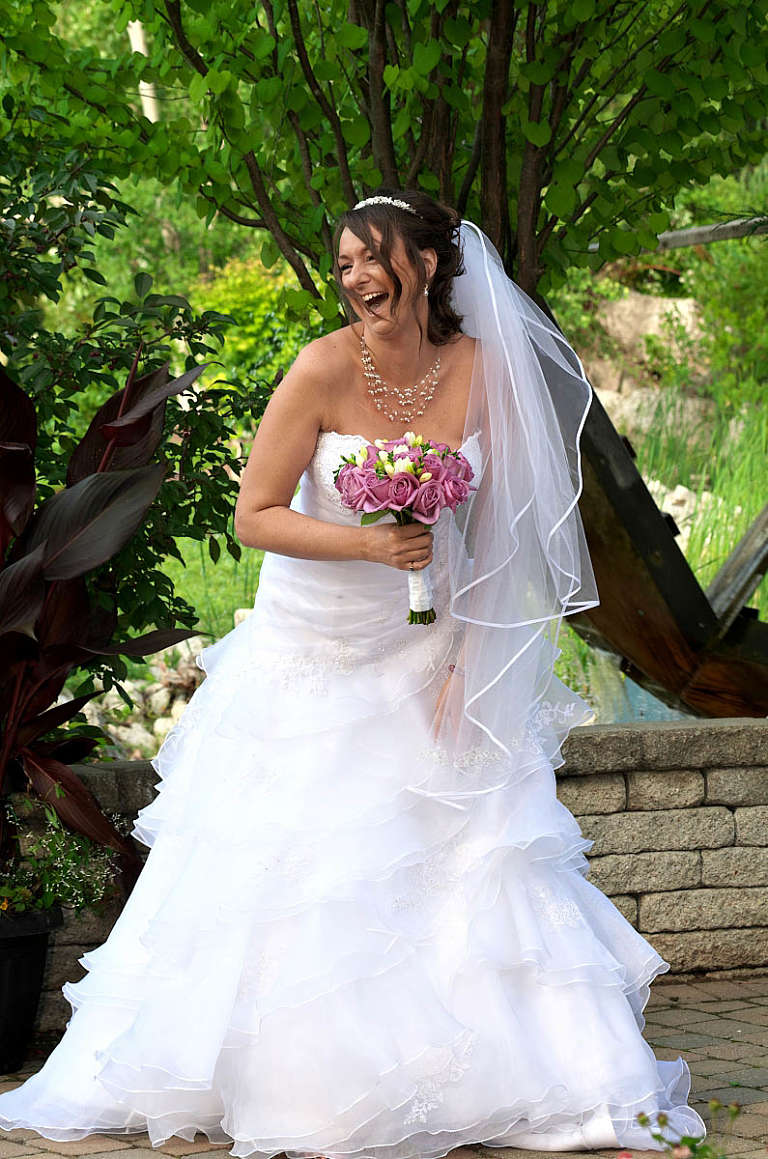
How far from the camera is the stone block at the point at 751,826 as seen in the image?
15.0 feet

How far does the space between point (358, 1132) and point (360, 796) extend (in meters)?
0.71

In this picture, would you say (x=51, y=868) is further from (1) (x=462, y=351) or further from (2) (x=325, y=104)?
(2) (x=325, y=104)

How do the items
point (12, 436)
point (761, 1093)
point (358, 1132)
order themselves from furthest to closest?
point (12, 436)
point (761, 1093)
point (358, 1132)

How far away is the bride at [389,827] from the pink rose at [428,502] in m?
0.06

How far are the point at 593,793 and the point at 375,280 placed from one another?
2.05 metres

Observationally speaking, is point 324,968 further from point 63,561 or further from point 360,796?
point 63,561

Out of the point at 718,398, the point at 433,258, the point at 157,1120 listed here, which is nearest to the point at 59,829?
the point at 157,1120

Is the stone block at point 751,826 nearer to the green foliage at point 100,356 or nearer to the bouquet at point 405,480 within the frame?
the green foliage at point 100,356

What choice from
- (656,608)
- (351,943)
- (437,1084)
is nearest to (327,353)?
(351,943)

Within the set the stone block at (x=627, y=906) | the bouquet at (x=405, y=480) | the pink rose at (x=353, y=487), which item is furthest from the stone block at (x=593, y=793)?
the pink rose at (x=353, y=487)

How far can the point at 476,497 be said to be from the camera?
3.24 m

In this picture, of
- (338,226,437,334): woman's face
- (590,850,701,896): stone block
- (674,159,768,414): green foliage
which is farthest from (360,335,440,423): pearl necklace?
(674,159,768,414): green foliage

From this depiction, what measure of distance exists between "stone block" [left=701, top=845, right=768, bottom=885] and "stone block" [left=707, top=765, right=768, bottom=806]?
17 centimetres

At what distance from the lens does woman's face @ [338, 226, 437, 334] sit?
310 centimetres
